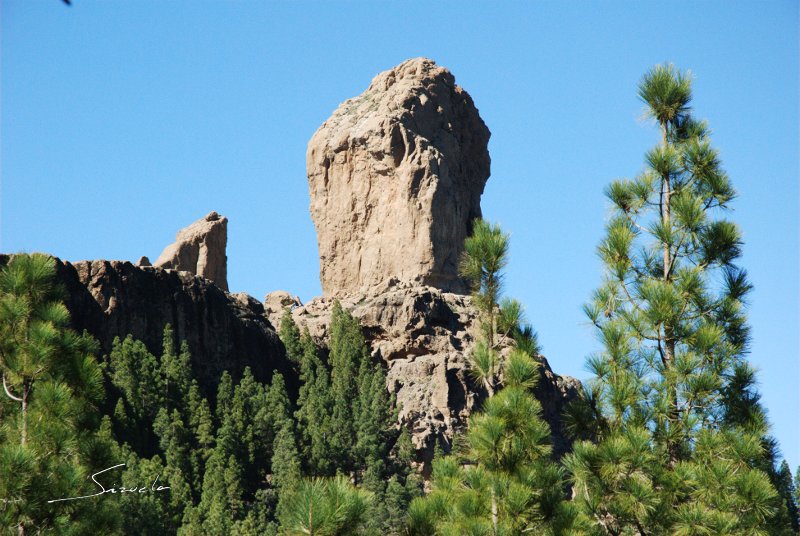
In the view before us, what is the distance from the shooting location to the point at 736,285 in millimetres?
23219

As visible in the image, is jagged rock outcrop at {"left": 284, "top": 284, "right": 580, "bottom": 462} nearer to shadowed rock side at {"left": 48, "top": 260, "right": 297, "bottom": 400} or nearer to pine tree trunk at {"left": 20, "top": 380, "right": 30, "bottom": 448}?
shadowed rock side at {"left": 48, "top": 260, "right": 297, "bottom": 400}

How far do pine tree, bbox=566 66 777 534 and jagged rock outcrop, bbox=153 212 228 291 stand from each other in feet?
289

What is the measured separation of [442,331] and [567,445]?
566 inches

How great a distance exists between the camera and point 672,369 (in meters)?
22.5

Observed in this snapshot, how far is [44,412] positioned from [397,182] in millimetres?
92337

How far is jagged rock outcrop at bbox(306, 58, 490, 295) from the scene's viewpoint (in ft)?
358

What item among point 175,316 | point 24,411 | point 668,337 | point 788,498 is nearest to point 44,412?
point 24,411

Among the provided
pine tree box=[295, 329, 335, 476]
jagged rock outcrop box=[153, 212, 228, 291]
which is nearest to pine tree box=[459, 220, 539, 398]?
pine tree box=[295, 329, 335, 476]

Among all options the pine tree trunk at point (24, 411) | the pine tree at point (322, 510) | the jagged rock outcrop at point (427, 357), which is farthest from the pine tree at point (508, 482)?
the jagged rock outcrop at point (427, 357)

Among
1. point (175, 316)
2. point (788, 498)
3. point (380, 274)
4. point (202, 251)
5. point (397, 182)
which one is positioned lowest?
point (788, 498)

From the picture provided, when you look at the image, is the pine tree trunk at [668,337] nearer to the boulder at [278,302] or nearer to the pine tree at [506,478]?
the pine tree at [506,478]

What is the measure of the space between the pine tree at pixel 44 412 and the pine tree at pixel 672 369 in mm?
7018

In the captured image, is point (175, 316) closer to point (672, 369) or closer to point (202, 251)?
point (202, 251)

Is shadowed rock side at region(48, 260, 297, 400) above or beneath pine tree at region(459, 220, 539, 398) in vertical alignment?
above
